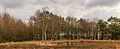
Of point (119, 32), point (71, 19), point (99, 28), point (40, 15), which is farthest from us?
point (71, 19)

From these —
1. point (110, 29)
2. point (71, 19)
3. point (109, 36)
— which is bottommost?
point (109, 36)

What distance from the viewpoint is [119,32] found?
1822 inches

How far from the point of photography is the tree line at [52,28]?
3788 centimetres

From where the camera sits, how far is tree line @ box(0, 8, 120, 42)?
37875 mm

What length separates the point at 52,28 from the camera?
48.8 meters

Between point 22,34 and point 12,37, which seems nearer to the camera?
point 12,37

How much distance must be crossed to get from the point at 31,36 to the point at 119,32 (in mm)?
34801

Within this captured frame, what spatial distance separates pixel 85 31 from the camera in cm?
5547

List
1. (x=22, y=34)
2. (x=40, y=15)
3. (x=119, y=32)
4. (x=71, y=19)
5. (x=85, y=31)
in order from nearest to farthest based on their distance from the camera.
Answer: (x=40, y=15) → (x=22, y=34) → (x=119, y=32) → (x=85, y=31) → (x=71, y=19)

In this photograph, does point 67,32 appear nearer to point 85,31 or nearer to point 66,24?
point 66,24

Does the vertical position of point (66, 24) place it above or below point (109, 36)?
above

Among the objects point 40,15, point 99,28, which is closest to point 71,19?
point 99,28

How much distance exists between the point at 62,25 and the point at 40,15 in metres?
20.0

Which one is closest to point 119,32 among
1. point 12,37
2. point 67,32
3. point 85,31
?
point 85,31
